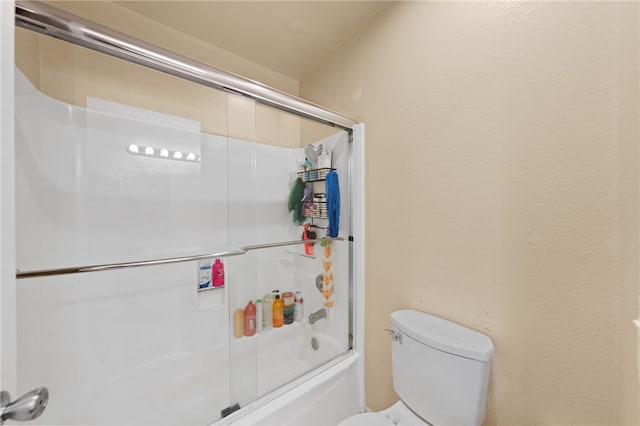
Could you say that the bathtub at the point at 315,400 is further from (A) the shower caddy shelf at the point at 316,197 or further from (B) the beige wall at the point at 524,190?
(A) the shower caddy shelf at the point at 316,197

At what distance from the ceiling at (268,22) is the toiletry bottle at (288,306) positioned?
1663 mm

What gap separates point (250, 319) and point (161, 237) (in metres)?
0.75

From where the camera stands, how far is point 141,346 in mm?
1262

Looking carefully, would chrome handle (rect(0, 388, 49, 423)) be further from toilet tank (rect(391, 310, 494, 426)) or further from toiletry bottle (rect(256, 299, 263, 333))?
toiletry bottle (rect(256, 299, 263, 333))

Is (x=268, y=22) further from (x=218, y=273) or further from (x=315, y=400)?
(x=315, y=400)

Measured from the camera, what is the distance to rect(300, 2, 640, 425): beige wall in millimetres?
610

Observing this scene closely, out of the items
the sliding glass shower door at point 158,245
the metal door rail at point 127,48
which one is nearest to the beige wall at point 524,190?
the sliding glass shower door at point 158,245

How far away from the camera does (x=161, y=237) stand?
52.9 inches

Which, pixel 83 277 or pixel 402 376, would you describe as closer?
pixel 402 376

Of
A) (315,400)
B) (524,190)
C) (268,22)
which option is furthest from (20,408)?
(268,22)

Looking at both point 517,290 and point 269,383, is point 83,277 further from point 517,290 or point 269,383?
point 517,290

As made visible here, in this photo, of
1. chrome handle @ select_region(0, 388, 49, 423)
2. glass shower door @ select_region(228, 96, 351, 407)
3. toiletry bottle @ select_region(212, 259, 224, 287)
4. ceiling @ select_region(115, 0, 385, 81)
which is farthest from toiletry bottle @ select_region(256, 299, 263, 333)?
ceiling @ select_region(115, 0, 385, 81)

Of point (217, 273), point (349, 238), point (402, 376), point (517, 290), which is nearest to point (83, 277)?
point (217, 273)

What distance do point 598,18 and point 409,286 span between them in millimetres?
1029
